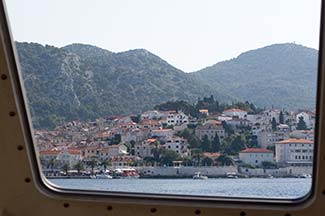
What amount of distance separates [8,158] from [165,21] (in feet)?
3.14

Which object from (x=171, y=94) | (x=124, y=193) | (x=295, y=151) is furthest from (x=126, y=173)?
(x=295, y=151)

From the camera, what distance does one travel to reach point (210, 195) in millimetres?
3143

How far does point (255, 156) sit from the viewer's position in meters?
3.10

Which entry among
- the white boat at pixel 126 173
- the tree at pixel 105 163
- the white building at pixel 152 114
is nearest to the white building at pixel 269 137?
the white building at pixel 152 114

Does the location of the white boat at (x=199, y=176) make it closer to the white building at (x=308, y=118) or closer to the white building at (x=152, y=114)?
the white building at (x=152, y=114)

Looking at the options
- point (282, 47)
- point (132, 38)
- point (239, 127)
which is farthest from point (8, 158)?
point (282, 47)

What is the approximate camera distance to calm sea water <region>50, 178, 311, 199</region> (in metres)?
3.06

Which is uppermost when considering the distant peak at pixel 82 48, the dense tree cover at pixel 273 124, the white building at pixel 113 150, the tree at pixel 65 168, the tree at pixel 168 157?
the distant peak at pixel 82 48

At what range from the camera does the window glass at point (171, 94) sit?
3014 millimetres

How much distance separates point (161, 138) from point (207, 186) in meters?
0.31

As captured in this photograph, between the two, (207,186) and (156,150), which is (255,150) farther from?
(156,150)

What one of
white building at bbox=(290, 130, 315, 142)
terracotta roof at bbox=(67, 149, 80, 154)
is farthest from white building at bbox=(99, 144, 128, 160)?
white building at bbox=(290, 130, 315, 142)

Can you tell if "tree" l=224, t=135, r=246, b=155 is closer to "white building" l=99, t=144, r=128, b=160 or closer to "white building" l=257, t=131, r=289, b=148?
"white building" l=257, t=131, r=289, b=148

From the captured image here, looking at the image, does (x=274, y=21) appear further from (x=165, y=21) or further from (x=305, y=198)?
(x=305, y=198)
